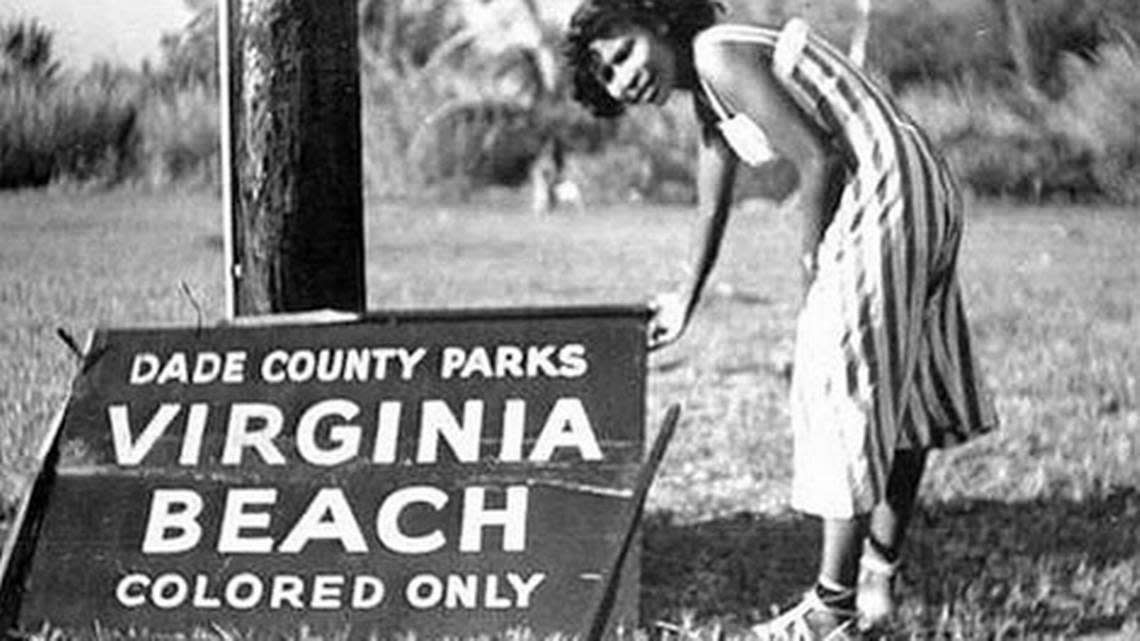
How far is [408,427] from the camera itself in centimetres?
383

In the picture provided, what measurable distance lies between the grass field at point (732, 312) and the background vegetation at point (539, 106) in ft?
0.24

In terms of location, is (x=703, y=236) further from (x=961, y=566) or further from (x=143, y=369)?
(x=143, y=369)

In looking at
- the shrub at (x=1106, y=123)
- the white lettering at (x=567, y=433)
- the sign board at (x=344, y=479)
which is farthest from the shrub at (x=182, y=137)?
the shrub at (x=1106, y=123)

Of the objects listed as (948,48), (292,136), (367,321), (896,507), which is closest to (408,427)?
(367,321)

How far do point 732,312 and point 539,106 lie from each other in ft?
1.99

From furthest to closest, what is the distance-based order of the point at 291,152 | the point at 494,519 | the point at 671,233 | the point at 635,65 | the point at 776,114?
1. the point at 671,233
2. the point at 291,152
3. the point at 635,65
4. the point at 494,519
5. the point at 776,114

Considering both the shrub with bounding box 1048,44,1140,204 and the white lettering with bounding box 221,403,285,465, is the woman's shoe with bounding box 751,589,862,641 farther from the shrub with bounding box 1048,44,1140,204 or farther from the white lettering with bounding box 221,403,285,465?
the shrub with bounding box 1048,44,1140,204

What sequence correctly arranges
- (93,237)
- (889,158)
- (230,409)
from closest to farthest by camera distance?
1. (889,158)
2. (230,409)
3. (93,237)

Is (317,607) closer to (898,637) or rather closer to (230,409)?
(230,409)

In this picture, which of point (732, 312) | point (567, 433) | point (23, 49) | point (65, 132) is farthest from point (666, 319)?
point (23, 49)

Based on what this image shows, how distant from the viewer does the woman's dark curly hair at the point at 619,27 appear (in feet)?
12.4

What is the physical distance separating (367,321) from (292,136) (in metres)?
0.41

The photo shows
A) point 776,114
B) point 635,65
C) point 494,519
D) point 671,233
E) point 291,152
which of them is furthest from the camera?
point 671,233

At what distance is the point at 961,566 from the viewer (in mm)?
3982
